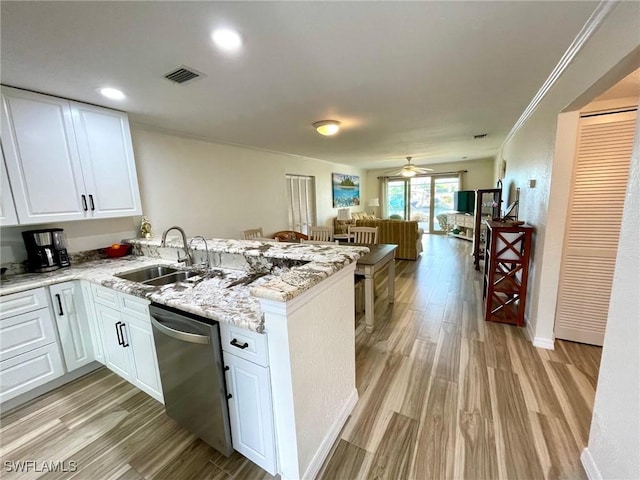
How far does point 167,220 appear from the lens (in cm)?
327

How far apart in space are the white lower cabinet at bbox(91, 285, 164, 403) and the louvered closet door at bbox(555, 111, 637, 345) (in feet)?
10.9

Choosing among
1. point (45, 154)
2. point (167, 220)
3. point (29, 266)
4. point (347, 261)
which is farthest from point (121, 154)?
point (347, 261)

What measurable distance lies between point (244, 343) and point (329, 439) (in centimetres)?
82

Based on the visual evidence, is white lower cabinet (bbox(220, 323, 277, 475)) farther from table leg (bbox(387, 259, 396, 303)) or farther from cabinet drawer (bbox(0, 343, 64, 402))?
table leg (bbox(387, 259, 396, 303))

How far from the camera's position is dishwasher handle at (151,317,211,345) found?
4.15 feet

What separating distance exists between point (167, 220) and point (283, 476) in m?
2.99

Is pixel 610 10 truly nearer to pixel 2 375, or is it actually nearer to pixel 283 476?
pixel 283 476

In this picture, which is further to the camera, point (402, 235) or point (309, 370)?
point (402, 235)

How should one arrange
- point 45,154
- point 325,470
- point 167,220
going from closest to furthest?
point 325,470 → point 45,154 → point 167,220

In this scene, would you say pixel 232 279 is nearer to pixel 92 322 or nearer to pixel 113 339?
pixel 113 339

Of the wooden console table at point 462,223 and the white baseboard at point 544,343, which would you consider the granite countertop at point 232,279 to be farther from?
the wooden console table at point 462,223

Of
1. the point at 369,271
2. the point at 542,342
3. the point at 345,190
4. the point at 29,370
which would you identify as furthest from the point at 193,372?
the point at 345,190

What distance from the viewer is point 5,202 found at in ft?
6.20

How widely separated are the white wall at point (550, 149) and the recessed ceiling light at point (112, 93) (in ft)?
10.4
